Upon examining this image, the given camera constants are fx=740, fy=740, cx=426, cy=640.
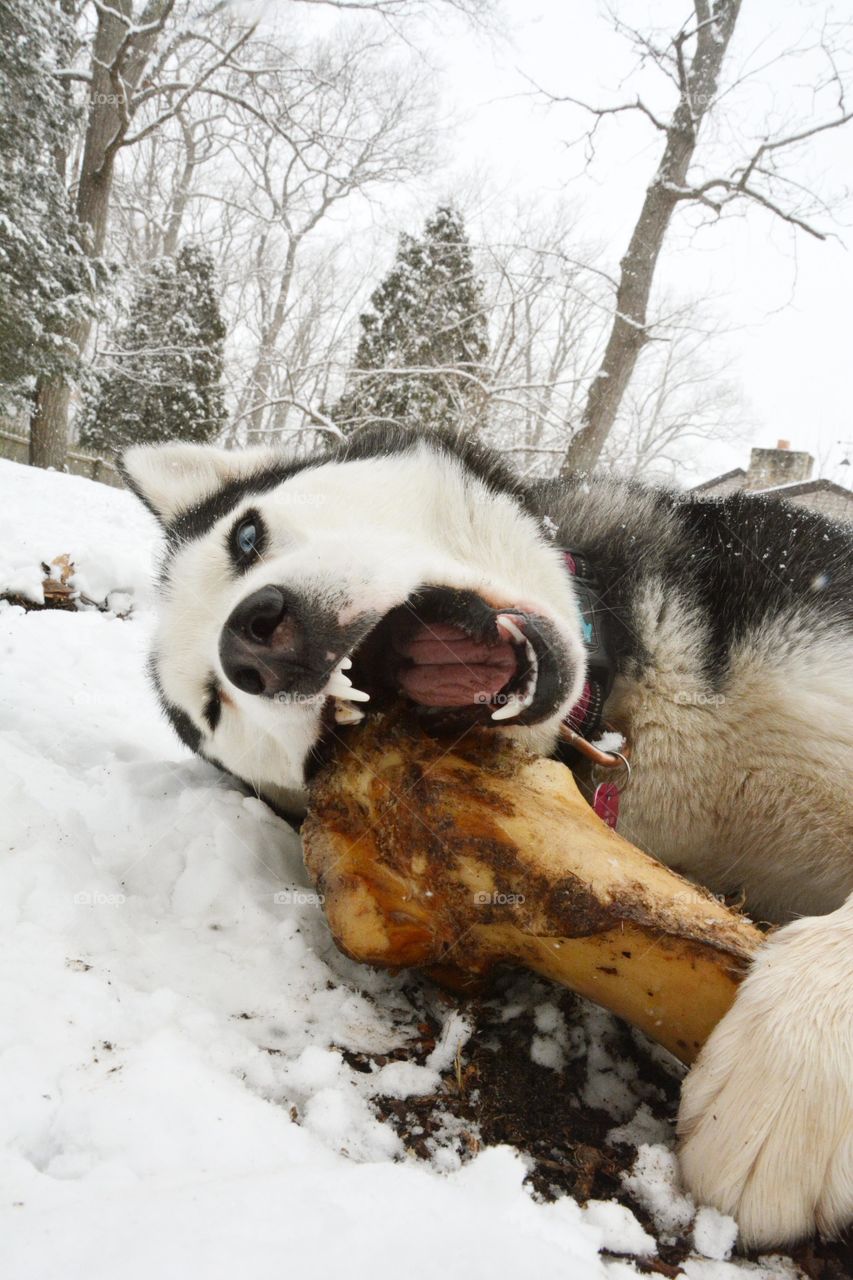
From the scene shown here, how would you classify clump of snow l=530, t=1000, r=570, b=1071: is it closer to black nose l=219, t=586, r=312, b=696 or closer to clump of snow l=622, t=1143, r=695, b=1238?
clump of snow l=622, t=1143, r=695, b=1238

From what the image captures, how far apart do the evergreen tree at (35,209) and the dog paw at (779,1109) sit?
42.5 ft

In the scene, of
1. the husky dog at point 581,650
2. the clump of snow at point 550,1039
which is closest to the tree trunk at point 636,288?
the husky dog at point 581,650

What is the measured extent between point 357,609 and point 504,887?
0.68 meters

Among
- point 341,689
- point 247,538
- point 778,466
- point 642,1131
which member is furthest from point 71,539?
point 778,466

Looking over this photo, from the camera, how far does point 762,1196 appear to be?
3.89ft

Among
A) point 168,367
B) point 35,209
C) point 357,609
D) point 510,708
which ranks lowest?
point 510,708

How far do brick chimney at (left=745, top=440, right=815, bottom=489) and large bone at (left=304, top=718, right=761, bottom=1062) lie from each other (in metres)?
22.8

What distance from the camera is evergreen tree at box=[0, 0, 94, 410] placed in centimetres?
1103

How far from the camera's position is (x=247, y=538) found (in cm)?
219

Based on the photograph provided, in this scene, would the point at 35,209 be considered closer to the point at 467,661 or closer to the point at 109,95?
the point at 109,95

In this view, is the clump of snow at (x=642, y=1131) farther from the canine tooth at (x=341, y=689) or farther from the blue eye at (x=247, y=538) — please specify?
the blue eye at (x=247, y=538)

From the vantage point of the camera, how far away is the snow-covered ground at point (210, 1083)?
89 centimetres

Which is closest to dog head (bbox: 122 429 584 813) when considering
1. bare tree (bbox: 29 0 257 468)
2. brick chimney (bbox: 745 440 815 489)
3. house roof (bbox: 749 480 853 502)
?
bare tree (bbox: 29 0 257 468)

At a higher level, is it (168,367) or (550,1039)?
(168,367)
